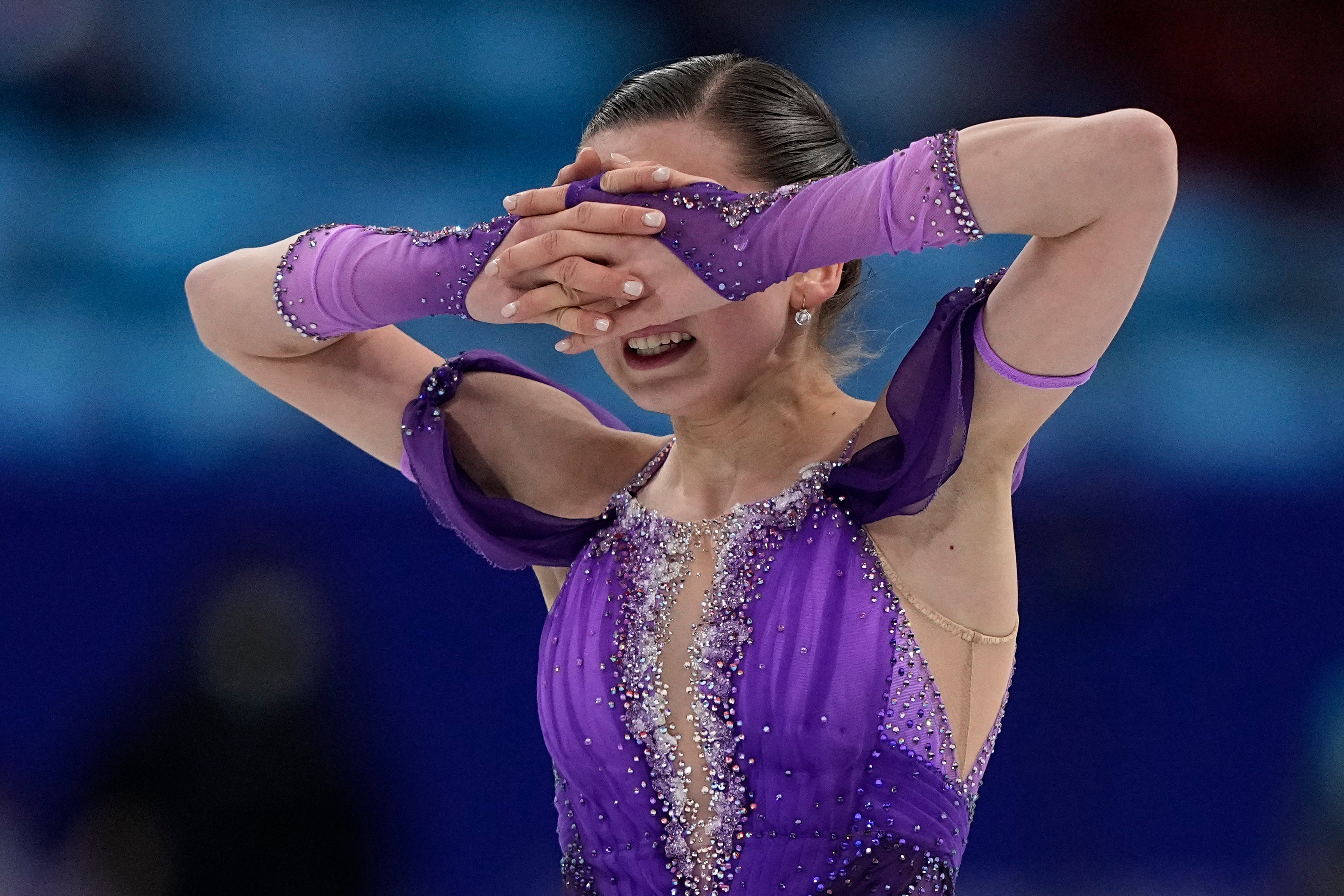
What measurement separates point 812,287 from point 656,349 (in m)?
0.19

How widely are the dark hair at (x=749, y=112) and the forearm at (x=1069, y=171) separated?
31cm

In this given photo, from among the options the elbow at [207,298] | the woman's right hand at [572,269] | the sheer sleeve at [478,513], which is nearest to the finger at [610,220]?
the woman's right hand at [572,269]

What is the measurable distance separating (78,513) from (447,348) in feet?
2.28

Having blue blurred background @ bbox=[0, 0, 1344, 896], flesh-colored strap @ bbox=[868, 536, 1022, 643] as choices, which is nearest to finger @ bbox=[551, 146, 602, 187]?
flesh-colored strap @ bbox=[868, 536, 1022, 643]

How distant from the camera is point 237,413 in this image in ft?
7.63

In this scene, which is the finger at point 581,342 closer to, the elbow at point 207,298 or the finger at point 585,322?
the finger at point 585,322

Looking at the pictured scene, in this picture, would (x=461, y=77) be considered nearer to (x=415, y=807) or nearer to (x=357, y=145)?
(x=357, y=145)

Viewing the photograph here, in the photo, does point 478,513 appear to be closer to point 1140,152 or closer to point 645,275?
point 645,275

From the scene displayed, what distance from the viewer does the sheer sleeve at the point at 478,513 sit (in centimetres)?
150

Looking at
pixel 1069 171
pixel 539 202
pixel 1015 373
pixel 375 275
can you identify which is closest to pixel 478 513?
pixel 375 275

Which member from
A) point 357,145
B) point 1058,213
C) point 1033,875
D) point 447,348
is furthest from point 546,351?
point 1058,213

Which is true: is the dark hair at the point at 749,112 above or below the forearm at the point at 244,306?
above

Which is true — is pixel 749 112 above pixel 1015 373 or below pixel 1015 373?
above

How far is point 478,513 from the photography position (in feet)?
4.98
